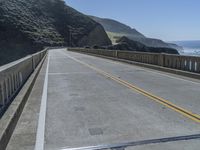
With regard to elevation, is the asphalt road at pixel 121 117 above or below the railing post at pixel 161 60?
below

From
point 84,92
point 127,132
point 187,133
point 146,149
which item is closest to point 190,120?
point 187,133

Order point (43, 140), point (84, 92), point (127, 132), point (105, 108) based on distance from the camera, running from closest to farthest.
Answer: point (43, 140)
point (127, 132)
point (105, 108)
point (84, 92)

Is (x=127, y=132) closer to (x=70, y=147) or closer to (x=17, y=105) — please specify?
(x=70, y=147)

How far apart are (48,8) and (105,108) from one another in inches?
5396

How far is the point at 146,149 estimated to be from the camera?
5.21 m

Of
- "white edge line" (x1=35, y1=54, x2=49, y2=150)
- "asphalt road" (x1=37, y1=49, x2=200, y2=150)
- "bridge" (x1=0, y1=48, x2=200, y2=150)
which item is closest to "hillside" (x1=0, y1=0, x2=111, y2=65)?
"bridge" (x1=0, y1=48, x2=200, y2=150)

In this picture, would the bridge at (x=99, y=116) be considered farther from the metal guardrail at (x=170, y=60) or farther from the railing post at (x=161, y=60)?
the railing post at (x=161, y=60)

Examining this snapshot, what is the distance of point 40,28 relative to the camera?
11981 centimetres

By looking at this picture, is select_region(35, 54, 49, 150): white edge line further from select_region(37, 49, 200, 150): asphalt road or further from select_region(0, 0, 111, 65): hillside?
select_region(0, 0, 111, 65): hillside

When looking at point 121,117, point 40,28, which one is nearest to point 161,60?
point 121,117

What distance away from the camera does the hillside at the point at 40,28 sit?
100875 mm

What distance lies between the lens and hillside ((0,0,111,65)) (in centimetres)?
10088

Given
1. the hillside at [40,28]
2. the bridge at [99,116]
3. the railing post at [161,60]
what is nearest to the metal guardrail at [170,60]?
the railing post at [161,60]

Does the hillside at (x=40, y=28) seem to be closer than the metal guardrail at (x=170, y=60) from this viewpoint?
No
